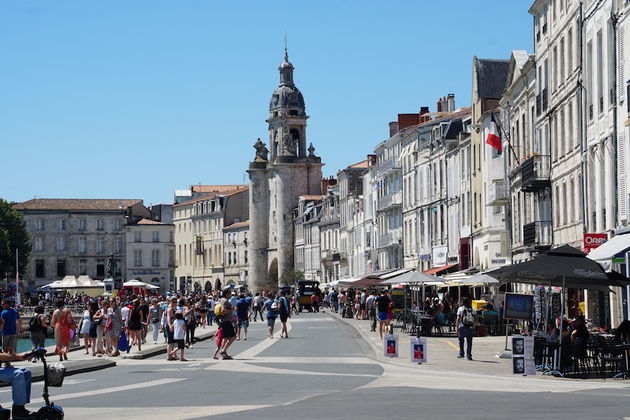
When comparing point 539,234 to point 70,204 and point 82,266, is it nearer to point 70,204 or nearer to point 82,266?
point 82,266

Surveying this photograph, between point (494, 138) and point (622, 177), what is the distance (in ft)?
63.9

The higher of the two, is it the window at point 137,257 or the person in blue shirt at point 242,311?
the window at point 137,257

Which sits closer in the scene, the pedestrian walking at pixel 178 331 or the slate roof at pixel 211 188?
the pedestrian walking at pixel 178 331

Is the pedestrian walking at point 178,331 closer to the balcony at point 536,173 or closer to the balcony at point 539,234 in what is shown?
the balcony at point 539,234

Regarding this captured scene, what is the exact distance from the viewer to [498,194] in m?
57.4

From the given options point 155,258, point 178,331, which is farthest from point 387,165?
point 155,258

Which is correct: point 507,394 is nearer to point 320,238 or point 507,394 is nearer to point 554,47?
point 554,47

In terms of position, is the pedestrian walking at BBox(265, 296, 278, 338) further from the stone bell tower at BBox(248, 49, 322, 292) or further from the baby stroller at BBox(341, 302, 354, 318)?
the stone bell tower at BBox(248, 49, 322, 292)

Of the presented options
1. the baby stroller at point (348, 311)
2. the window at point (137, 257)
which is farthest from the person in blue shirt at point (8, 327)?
the window at point (137, 257)

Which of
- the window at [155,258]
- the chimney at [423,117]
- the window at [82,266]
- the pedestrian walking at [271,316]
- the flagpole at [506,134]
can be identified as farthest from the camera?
the window at [155,258]

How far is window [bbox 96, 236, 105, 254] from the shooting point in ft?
559

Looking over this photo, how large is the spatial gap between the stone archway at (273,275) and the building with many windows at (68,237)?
99.5 feet

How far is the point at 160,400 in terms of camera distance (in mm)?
19406

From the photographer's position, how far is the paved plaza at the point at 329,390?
1677 cm
